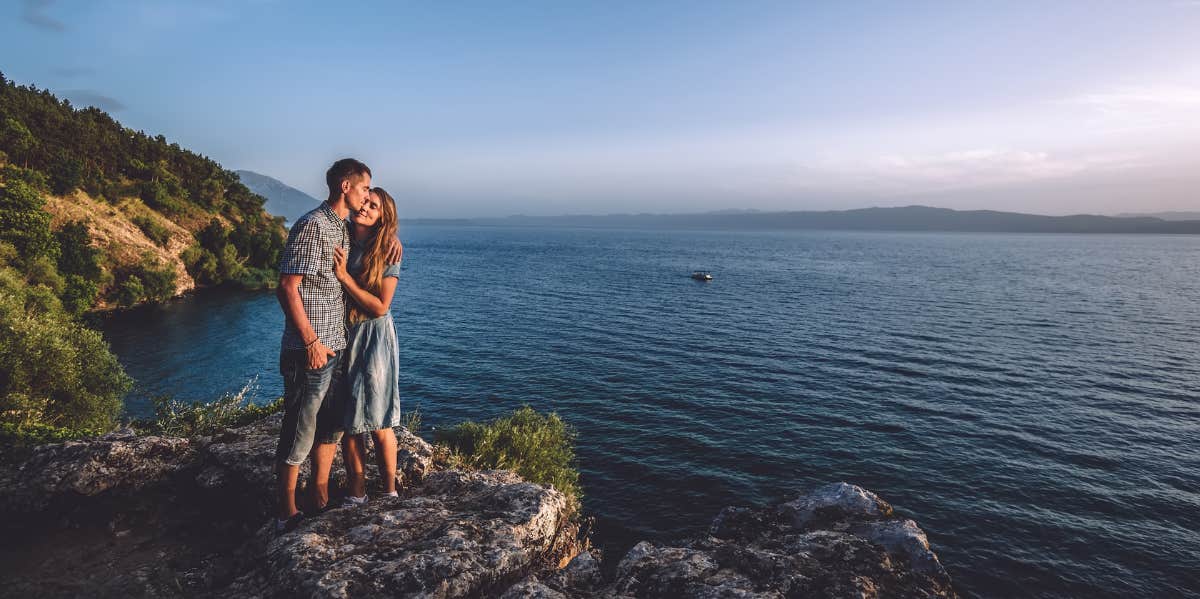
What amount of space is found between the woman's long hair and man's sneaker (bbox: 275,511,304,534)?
258 centimetres

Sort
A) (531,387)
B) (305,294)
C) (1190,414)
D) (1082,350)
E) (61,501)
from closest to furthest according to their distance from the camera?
(305,294) → (61,501) → (1190,414) → (531,387) → (1082,350)

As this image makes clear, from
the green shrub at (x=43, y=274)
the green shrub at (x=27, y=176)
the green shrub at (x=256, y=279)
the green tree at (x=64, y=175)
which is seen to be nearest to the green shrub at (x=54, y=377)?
the green shrub at (x=43, y=274)

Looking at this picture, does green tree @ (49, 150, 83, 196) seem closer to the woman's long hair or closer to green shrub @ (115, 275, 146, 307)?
green shrub @ (115, 275, 146, 307)

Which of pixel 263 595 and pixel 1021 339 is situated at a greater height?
pixel 263 595

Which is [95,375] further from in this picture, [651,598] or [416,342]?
[651,598]

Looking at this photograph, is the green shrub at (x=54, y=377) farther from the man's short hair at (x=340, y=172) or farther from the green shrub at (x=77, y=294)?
the green shrub at (x=77, y=294)

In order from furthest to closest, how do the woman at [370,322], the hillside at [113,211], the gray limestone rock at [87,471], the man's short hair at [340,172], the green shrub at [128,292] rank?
the green shrub at [128,292]
the hillside at [113,211]
the gray limestone rock at [87,471]
the woman at [370,322]
the man's short hair at [340,172]

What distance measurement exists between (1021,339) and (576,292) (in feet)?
175

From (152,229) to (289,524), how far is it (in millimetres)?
81366

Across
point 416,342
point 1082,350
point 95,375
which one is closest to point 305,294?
point 95,375

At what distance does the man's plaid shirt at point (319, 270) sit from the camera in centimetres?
550

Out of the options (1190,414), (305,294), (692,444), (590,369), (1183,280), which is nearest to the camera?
(305,294)

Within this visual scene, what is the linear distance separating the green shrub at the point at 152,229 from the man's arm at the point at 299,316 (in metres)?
81.4

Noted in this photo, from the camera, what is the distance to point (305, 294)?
5.78 metres
